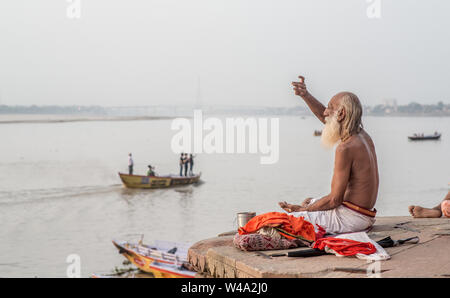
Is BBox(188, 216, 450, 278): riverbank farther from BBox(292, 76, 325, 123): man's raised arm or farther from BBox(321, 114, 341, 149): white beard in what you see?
BBox(292, 76, 325, 123): man's raised arm

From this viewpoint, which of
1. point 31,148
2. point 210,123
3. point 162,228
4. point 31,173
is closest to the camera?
point 162,228

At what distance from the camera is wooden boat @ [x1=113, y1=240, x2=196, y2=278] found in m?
16.2

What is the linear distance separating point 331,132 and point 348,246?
96cm

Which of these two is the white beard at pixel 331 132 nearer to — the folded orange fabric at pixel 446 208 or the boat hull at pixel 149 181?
the folded orange fabric at pixel 446 208

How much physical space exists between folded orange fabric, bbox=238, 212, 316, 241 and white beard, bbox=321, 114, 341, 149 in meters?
0.67

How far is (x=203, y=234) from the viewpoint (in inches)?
1009

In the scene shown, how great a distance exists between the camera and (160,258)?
17125mm

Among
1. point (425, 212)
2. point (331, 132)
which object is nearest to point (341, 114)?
point (331, 132)

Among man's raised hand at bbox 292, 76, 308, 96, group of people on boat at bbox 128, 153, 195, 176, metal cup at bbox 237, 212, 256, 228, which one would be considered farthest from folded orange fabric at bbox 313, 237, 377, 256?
group of people on boat at bbox 128, 153, 195, 176

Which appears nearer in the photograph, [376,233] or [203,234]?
[376,233]
